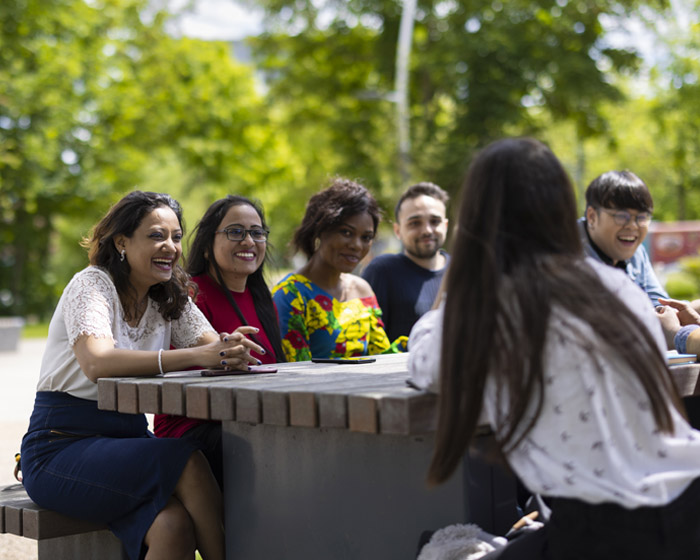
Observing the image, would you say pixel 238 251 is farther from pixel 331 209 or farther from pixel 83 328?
pixel 83 328

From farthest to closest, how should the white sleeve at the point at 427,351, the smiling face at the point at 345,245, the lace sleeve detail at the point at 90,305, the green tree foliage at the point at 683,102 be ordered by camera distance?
the green tree foliage at the point at 683,102
the smiling face at the point at 345,245
the lace sleeve detail at the point at 90,305
the white sleeve at the point at 427,351

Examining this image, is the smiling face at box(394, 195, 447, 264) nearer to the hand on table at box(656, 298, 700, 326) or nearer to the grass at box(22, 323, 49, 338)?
the hand on table at box(656, 298, 700, 326)

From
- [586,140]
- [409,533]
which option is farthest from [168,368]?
[586,140]

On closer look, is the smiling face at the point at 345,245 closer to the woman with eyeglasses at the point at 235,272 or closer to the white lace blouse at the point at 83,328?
the woman with eyeglasses at the point at 235,272

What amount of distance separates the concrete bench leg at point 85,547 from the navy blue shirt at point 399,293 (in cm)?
256

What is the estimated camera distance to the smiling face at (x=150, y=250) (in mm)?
3564

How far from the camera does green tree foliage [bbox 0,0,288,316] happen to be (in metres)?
24.5

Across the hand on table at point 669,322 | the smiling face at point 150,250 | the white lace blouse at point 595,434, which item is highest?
the smiling face at point 150,250

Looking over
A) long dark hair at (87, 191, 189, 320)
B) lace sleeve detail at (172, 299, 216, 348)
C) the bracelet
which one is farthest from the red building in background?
long dark hair at (87, 191, 189, 320)

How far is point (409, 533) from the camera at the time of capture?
2922 mm

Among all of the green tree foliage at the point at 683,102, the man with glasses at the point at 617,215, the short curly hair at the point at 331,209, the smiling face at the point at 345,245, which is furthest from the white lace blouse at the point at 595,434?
the green tree foliage at the point at 683,102

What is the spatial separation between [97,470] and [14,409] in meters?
7.58

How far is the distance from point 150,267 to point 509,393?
1.85 m

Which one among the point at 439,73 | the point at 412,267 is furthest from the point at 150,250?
the point at 439,73
